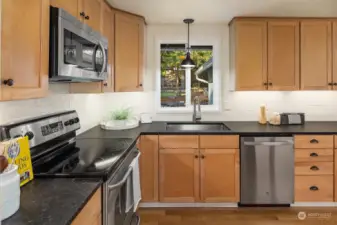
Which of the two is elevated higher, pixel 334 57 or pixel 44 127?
pixel 334 57

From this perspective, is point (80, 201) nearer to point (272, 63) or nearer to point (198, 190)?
point (198, 190)

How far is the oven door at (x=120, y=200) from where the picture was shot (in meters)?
1.53

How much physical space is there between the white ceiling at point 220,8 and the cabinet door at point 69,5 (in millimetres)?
976

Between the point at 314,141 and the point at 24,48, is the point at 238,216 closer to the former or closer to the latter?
the point at 314,141

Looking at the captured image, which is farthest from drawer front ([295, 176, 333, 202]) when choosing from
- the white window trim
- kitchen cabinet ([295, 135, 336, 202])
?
the white window trim

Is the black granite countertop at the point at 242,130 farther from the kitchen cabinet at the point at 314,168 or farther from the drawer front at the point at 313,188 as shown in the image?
the drawer front at the point at 313,188

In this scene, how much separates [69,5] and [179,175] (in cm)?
201

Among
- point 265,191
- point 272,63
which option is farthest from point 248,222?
point 272,63

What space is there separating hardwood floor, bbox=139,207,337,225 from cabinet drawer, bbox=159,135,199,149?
0.71 meters

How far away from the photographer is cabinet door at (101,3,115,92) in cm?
269

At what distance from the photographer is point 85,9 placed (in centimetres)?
211

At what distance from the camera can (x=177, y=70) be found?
389 centimetres

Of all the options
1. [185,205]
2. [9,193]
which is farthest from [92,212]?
[185,205]

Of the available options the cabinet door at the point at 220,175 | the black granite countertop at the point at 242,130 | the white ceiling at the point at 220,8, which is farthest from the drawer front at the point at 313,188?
the white ceiling at the point at 220,8
